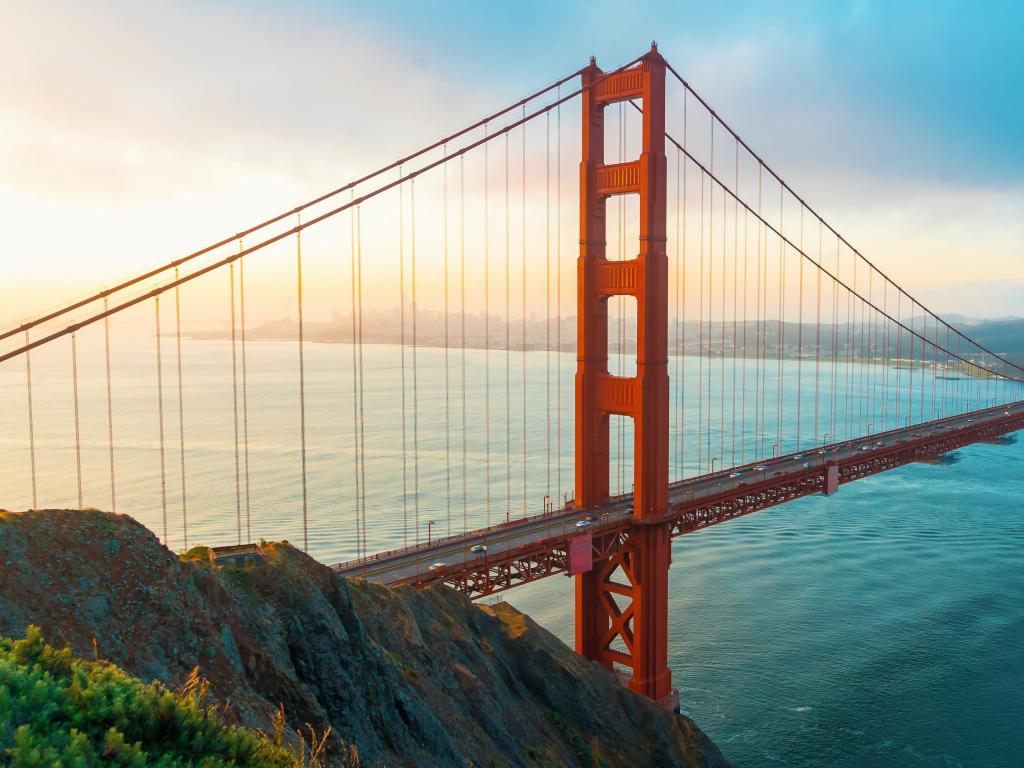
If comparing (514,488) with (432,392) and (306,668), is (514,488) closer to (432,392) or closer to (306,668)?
(306,668)

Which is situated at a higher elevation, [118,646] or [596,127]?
[596,127]

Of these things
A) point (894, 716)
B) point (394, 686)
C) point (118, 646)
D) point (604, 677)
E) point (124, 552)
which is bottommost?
point (894, 716)

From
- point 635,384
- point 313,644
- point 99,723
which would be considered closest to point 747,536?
point 635,384

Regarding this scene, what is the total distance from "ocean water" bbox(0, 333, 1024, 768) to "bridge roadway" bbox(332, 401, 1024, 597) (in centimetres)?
505

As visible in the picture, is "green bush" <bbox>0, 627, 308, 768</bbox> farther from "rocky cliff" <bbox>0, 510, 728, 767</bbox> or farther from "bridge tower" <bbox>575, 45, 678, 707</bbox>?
"bridge tower" <bbox>575, 45, 678, 707</bbox>

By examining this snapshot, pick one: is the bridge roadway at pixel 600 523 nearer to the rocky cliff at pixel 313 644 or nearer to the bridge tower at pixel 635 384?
the rocky cliff at pixel 313 644

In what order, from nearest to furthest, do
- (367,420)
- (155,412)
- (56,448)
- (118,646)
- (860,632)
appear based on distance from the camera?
(118,646) → (860,632) → (56,448) → (367,420) → (155,412)

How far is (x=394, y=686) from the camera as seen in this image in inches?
580

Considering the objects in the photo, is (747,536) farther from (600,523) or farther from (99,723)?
(99,723)

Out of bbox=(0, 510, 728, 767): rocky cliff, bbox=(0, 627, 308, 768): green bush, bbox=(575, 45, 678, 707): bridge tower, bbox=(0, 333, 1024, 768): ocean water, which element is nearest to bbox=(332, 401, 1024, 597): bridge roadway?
bbox=(0, 510, 728, 767): rocky cliff

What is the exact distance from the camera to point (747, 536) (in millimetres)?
55250

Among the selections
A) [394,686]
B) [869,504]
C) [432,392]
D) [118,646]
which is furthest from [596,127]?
[432,392]

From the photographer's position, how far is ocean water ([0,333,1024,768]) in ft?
97.1

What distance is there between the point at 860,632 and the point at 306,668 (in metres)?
31.4
